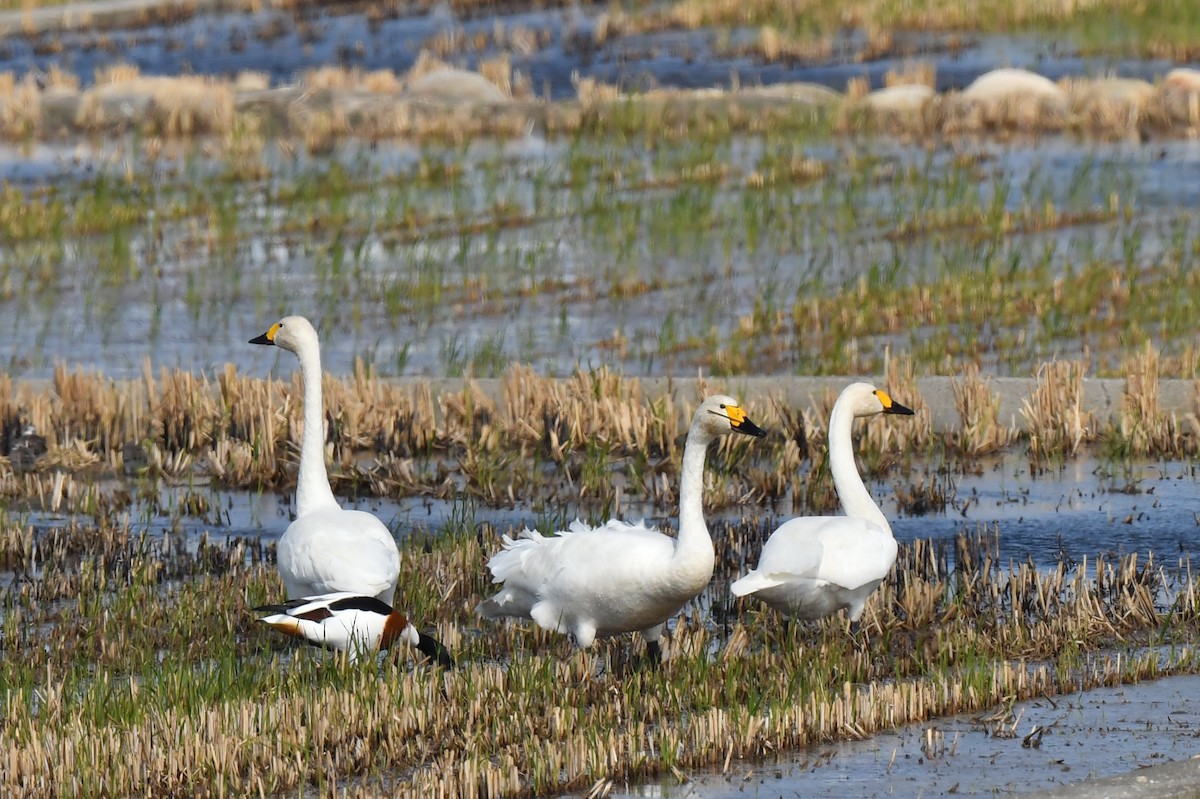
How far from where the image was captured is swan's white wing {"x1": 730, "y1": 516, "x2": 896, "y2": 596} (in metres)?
7.00

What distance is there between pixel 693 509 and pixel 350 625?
4.03 ft

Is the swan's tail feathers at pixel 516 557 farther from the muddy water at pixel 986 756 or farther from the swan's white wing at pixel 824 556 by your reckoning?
the muddy water at pixel 986 756

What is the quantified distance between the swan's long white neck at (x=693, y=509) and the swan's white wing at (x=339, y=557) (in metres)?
1.11

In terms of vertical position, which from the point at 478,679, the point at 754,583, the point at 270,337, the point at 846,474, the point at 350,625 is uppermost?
the point at 270,337

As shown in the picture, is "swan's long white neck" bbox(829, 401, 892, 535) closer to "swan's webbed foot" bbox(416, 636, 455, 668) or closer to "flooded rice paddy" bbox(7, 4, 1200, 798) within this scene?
"flooded rice paddy" bbox(7, 4, 1200, 798)

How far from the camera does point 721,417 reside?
705 cm

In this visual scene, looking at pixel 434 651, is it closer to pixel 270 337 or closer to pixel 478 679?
pixel 478 679

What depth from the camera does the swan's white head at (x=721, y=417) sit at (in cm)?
698

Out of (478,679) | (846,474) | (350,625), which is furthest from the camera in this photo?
(846,474)

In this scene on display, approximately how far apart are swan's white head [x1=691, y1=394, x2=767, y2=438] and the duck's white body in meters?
1.21

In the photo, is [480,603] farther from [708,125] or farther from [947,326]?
[708,125]

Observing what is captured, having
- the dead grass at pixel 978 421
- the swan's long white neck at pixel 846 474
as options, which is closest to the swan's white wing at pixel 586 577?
the swan's long white neck at pixel 846 474

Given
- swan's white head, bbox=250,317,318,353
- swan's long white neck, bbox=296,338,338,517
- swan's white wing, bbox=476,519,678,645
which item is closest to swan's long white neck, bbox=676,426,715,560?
swan's white wing, bbox=476,519,678,645

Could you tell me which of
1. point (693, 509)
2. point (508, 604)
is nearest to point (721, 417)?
point (693, 509)
